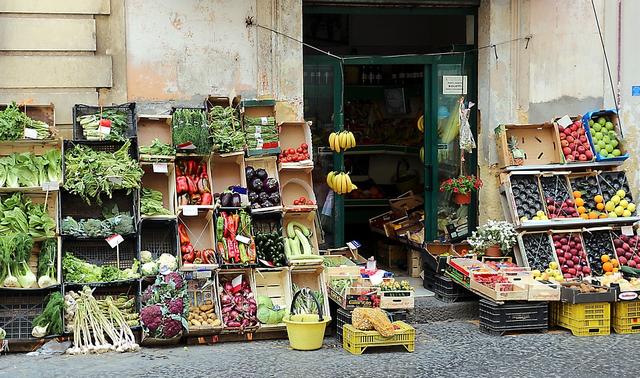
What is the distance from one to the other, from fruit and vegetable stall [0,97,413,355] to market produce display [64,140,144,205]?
13mm

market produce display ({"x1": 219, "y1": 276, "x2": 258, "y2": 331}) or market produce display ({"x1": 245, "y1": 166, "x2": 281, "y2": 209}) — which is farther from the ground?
market produce display ({"x1": 245, "y1": 166, "x2": 281, "y2": 209})

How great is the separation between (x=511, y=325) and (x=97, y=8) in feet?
17.8

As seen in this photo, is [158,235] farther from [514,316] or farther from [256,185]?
[514,316]

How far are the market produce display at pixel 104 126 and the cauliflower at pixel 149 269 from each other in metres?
1.30

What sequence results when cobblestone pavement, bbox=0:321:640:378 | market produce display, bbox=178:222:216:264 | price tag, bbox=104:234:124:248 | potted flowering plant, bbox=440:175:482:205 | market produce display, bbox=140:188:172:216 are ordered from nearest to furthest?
cobblestone pavement, bbox=0:321:640:378
price tag, bbox=104:234:124:248
market produce display, bbox=140:188:172:216
market produce display, bbox=178:222:216:264
potted flowering plant, bbox=440:175:482:205

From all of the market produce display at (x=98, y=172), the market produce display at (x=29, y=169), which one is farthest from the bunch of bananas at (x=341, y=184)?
the market produce display at (x=29, y=169)

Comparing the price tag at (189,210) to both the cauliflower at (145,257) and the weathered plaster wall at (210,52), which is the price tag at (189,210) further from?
the weathered plaster wall at (210,52)

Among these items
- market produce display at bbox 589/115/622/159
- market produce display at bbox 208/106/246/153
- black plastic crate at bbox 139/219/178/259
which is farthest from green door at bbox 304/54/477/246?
black plastic crate at bbox 139/219/178/259

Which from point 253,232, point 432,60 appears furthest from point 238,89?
point 432,60

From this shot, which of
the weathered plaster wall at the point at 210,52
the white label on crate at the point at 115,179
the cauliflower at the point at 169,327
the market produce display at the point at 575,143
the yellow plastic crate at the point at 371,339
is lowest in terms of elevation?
the yellow plastic crate at the point at 371,339

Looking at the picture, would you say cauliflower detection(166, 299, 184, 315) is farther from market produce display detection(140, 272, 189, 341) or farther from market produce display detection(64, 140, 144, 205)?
market produce display detection(64, 140, 144, 205)

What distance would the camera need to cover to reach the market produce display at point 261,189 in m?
9.68

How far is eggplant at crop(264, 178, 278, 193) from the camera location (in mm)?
9742

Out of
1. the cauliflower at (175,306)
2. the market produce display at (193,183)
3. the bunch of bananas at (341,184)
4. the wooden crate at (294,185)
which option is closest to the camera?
the cauliflower at (175,306)
